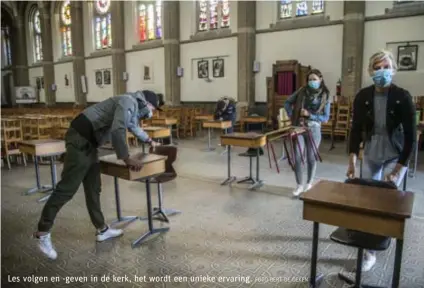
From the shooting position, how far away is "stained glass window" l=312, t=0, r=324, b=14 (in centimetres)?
1166

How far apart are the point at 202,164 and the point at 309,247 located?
13.5 feet

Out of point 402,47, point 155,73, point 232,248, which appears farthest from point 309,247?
point 155,73

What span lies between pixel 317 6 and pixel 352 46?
217cm

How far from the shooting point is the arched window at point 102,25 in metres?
18.7

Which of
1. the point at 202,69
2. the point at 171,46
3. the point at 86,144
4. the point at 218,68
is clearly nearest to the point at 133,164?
the point at 86,144

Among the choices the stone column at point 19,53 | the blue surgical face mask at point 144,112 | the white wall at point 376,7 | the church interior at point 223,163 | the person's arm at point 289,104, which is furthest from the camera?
the stone column at point 19,53

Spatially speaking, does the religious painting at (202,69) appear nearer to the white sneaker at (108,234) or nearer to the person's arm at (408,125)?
the white sneaker at (108,234)

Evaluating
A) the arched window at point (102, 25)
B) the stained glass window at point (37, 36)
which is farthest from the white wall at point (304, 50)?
the stained glass window at point (37, 36)

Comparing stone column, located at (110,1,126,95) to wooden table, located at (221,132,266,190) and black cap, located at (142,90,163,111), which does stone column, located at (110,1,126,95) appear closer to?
wooden table, located at (221,132,266,190)

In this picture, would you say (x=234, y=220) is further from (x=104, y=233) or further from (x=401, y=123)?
(x=401, y=123)

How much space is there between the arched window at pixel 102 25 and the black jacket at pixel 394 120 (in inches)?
716

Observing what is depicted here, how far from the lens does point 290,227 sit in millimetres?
3643

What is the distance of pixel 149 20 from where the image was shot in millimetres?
16594

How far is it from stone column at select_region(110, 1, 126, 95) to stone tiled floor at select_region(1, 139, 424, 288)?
1335 centimetres
